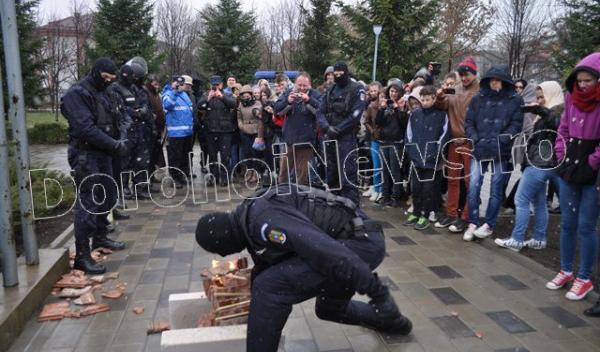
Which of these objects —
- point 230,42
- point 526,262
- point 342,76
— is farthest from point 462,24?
point 526,262

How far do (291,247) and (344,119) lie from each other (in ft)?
14.7

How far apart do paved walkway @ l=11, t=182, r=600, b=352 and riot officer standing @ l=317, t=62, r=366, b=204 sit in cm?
126

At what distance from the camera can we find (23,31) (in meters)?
17.2

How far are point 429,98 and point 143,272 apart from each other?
393 cm

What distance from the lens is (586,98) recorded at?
408 cm

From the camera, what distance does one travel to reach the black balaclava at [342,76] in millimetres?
6836

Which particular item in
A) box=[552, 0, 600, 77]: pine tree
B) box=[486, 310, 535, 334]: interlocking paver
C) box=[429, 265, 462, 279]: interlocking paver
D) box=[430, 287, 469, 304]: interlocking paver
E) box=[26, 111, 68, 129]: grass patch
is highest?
box=[552, 0, 600, 77]: pine tree

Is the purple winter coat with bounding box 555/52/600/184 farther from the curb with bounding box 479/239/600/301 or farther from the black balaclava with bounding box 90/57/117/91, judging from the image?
the black balaclava with bounding box 90/57/117/91

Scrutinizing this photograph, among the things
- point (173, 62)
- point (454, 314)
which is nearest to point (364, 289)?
point (454, 314)

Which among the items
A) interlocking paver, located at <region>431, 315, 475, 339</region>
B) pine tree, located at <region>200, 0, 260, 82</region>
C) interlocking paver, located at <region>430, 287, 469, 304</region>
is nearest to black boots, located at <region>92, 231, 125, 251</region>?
interlocking paver, located at <region>430, 287, 469, 304</region>

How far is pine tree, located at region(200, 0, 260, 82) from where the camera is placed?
2608 centimetres

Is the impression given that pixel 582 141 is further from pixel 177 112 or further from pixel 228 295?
pixel 177 112

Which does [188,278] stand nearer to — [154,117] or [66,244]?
[66,244]

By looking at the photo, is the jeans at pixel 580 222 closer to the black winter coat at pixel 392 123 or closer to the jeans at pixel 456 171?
the jeans at pixel 456 171
